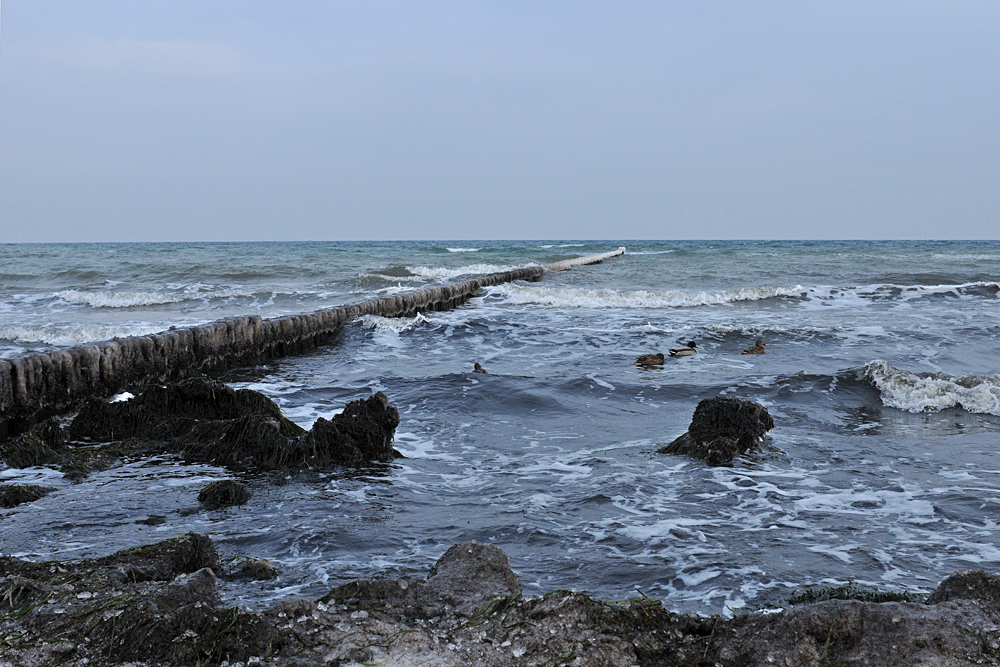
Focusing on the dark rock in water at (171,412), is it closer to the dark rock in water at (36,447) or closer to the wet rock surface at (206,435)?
the wet rock surface at (206,435)

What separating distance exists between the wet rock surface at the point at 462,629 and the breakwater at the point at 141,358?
403cm

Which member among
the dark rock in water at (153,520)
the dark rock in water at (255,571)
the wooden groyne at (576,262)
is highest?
the wooden groyne at (576,262)

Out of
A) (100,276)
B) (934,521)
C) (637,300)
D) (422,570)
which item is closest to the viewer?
(422,570)

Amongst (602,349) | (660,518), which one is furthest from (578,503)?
(602,349)

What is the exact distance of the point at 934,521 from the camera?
4.13 meters

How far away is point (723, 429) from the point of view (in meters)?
5.45

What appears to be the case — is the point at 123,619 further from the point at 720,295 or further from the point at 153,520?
the point at 720,295

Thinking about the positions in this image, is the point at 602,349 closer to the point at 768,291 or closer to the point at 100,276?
the point at 768,291

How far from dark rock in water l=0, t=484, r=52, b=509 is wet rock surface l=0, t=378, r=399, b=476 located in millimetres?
483

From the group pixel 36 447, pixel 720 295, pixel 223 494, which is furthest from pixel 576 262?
pixel 223 494

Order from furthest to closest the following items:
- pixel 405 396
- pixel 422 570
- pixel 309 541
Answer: pixel 405 396 → pixel 309 541 → pixel 422 570

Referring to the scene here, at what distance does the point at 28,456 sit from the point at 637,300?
14.1 m

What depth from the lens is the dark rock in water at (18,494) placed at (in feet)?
13.9

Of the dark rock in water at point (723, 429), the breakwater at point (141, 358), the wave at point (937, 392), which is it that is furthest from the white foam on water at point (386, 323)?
the dark rock in water at point (723, 429)
